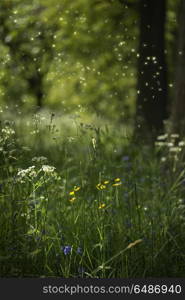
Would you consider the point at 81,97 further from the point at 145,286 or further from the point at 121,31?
the point at 145,286

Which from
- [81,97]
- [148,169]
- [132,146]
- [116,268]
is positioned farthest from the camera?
[81,97]

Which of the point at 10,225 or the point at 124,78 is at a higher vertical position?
the point at 10,225

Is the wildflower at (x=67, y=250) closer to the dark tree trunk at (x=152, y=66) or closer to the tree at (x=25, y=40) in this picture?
the dark tree trunk at (x=152, y=66)

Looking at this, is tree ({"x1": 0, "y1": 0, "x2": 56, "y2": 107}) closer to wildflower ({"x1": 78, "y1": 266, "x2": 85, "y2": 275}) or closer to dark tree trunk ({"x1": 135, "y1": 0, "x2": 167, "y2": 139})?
dark tree trunk ({"x1": 135, "y1": 0, "x2": 167, "y2": 139})

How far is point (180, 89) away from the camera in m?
6.01

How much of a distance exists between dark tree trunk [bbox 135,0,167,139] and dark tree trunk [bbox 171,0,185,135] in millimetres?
2159

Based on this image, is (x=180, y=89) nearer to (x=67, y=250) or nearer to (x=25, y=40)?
(x=67, y=250)

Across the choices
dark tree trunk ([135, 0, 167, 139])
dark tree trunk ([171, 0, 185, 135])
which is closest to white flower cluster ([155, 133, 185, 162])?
dark tree trunk ([171, 0, 185, 135])

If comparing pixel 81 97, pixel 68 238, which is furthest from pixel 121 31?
pixel 68 238

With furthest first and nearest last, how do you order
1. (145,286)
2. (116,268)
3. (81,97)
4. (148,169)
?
1. (81,97)
2. (148,169)
3. (116,268)
4. (145,286)

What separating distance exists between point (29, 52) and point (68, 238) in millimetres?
7297

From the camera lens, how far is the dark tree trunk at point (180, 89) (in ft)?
19.6

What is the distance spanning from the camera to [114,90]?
363 inches

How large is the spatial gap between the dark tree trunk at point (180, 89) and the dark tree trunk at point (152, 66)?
216cm
